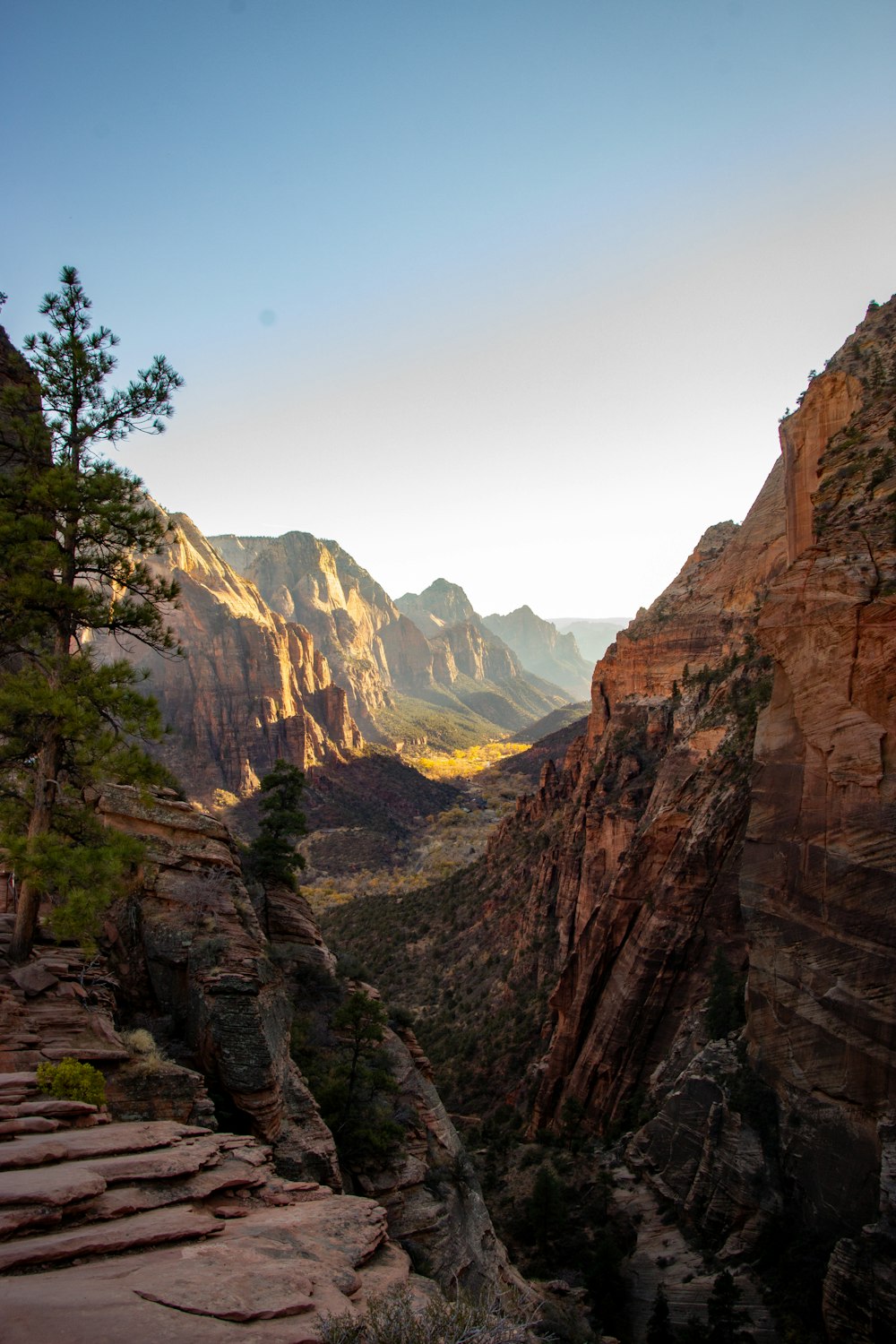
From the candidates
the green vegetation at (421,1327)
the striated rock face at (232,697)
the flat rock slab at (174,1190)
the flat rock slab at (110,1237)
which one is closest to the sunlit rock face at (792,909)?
the green vegetation at (421,1327)

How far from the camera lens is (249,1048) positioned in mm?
12453

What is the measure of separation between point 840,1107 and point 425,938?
1517 inches

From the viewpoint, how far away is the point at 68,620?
1241 cm

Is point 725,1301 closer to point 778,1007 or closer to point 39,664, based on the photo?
point 778,1007

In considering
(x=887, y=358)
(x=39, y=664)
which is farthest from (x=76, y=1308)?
(x=887, y=358)

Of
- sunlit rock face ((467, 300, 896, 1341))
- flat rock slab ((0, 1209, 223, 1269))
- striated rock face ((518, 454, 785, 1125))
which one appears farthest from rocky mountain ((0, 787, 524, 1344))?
striated rock face ((518, 454, 785, 1125))

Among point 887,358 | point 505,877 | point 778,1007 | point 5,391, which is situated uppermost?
point 887,358

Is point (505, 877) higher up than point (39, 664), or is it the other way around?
point (39, 664)

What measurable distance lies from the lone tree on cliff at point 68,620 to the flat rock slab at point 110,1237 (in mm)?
5239

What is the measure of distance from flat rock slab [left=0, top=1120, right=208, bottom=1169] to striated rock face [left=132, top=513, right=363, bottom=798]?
90654 millimetres

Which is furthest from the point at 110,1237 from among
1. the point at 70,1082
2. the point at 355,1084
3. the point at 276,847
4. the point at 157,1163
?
the point at 276,847

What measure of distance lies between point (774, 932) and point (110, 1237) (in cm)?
1679

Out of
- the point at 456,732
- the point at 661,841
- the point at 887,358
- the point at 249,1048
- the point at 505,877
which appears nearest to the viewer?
the point at 249,1048

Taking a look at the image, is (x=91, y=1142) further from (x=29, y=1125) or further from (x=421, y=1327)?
(x=421, y=1327)
